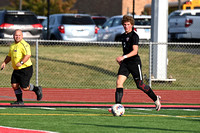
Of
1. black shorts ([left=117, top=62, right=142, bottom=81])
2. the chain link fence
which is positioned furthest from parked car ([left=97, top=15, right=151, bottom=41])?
black shorts ([left=117, top=62, right=142, bottom=81])

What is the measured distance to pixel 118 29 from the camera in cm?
2558

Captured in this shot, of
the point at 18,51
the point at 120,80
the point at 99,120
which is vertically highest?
the point at 18,51

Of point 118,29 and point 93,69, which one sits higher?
point 118,29

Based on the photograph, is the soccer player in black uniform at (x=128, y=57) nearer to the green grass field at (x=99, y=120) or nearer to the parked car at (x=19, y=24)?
the green grass field at (x=99, y=120)

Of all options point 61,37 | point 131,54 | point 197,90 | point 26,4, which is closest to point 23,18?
point 61,37

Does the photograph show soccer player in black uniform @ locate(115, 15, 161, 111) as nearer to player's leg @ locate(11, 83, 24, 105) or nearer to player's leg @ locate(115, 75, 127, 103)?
player's leg @ locate(115, 75, 127, 103)

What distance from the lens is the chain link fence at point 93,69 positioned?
58.1ft

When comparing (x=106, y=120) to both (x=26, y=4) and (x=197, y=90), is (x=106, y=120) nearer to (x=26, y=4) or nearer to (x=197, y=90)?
(x=197, y=90)

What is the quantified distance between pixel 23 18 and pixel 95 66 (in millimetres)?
6236

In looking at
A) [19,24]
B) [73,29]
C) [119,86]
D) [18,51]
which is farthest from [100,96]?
[19,24]

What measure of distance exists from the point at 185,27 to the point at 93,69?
807cm

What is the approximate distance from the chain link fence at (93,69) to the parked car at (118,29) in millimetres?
2154

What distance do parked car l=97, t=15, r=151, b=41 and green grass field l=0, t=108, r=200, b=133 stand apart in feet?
43.6

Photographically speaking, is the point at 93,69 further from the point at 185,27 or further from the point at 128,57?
the point at 128,57
